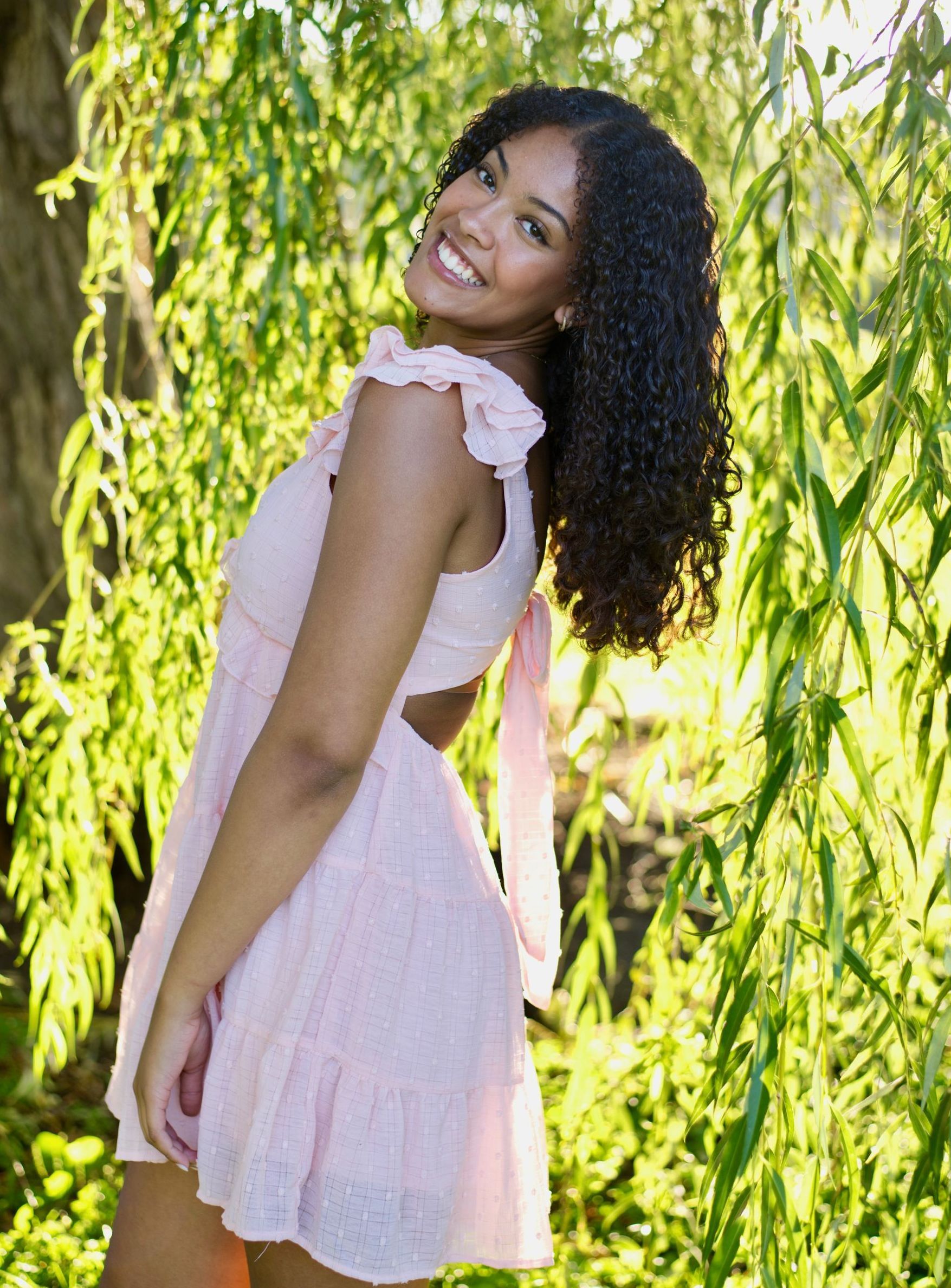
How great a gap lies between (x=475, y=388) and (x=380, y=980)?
49cm

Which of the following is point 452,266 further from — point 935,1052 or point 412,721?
point 935,1052

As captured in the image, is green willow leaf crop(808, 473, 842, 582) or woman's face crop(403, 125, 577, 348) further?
woman's face crop(403, 125, 577, 348)

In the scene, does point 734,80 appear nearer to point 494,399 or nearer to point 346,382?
point 346,382

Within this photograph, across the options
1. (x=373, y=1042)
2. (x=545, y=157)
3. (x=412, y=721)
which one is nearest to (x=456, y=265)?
(x=545, y=157)

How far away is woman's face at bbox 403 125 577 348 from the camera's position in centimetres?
111

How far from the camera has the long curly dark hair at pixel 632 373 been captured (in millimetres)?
1102

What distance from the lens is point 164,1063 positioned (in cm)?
106

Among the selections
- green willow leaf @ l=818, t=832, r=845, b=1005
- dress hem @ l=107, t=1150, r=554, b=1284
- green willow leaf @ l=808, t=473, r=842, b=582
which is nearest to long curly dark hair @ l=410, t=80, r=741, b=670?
green willow leaf @ l=808, t=473, r=842, b=582

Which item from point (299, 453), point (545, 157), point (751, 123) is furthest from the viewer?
point (299, 453)

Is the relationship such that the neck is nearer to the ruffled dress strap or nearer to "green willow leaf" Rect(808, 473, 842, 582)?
the ruffled dress strap

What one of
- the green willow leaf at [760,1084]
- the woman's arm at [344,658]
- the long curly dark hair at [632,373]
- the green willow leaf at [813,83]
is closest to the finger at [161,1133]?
the woman's arm at [344,658]

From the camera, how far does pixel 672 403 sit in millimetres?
1125

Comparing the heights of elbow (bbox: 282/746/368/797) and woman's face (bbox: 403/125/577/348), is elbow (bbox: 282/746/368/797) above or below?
below

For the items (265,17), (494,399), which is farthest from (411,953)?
(265,17)
